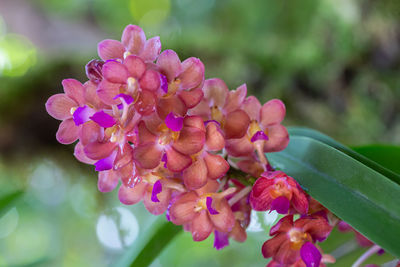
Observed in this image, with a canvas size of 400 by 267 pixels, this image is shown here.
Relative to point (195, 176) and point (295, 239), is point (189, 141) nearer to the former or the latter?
point (195, 176)

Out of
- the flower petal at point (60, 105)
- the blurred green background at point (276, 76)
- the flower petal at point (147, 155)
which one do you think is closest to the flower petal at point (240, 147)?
the flower petal at point (147, 155)

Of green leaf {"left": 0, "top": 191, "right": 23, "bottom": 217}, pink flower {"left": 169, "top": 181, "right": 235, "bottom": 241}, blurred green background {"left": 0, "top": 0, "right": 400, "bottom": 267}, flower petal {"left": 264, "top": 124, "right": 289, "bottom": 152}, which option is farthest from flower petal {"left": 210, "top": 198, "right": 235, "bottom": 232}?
blurred green background {"left": 0, "top": 0, "right": 400, "bottom": 267}

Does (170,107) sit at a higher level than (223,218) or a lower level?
higher

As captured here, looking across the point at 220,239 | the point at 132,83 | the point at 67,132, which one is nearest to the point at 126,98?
the point at 132,83

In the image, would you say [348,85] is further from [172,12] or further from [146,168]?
[172,12]

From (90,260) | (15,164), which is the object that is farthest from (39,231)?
(15,164)

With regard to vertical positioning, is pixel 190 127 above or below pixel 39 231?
above

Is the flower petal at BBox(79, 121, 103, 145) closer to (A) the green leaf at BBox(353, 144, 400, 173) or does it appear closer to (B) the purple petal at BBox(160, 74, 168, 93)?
(B) the purple petal at BBox(160, 74, 168, 93)
